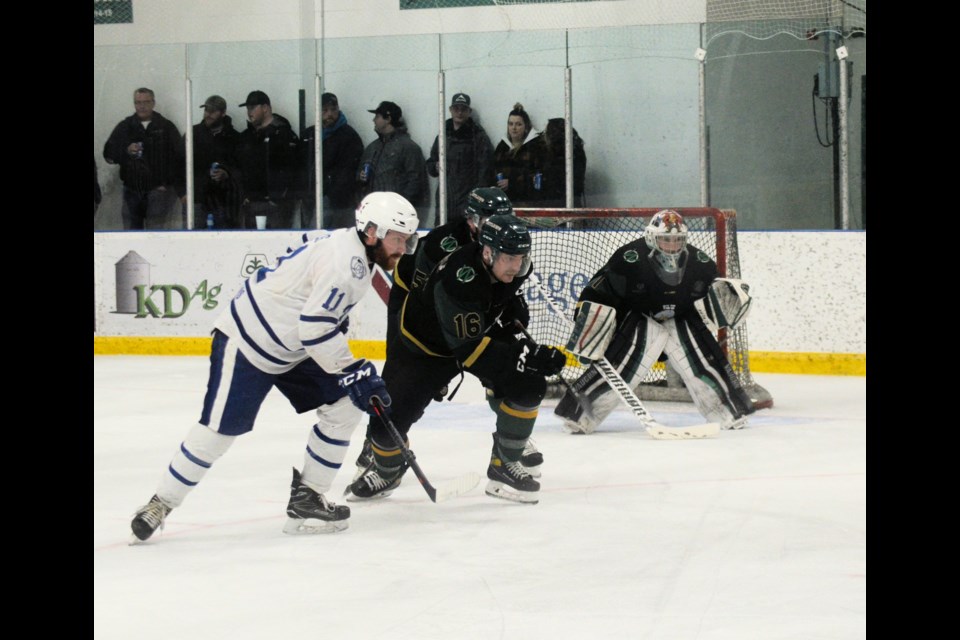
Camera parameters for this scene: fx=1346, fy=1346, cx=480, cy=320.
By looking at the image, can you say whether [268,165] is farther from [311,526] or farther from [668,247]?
[311,526]

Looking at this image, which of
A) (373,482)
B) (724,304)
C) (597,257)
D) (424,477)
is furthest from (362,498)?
(597,257)

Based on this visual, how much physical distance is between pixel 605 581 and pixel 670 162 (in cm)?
549

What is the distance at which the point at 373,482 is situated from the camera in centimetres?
430

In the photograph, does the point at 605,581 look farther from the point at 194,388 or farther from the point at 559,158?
the point at 559,158

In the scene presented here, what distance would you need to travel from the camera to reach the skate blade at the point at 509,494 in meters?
4.28

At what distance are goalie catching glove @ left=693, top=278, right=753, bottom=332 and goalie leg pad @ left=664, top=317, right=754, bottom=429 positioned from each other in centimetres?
8

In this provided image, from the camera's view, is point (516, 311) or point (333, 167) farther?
point (333, 167)

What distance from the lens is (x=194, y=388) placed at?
7.53 metres

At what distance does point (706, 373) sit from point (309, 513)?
8.21ft
